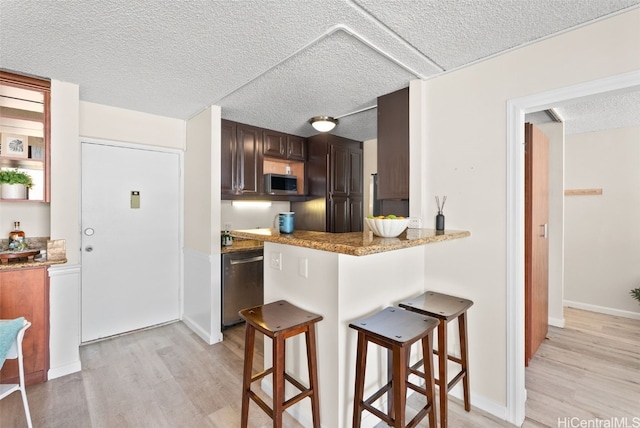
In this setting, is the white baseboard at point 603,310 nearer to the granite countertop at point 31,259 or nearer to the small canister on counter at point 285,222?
the small canister on counter at point 285,222

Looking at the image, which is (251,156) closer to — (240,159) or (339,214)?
(240,159)

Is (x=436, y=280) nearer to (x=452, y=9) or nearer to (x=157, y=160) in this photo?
(x=452, y=9)

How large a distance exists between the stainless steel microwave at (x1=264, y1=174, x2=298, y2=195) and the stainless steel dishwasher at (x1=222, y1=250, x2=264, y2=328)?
80 centimetres

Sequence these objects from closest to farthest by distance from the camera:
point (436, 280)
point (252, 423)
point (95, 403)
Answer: point (252, 423) → point (95, 403) → point (436, 280)

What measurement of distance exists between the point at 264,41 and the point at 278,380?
194 cm

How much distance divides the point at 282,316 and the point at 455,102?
75.2 inches

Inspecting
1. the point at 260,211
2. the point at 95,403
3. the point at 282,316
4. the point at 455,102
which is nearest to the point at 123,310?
the point at 95,403

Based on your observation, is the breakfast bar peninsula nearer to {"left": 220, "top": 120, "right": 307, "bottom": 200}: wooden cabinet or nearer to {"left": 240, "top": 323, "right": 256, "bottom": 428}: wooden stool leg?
{"left": 240, "top": 323, "right": 256, "bottom": 428}: wooden stool leg

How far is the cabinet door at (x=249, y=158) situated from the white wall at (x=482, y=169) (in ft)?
6.62

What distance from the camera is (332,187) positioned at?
161 inches

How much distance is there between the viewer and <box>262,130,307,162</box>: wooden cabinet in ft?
12.4

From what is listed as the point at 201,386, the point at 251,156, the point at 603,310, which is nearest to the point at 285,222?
the point at 201,386

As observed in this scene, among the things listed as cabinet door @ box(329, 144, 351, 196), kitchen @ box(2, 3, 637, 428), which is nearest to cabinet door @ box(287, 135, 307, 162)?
cabinet door @ box(329, 144, 351, 196)

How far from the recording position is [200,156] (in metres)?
3.18
